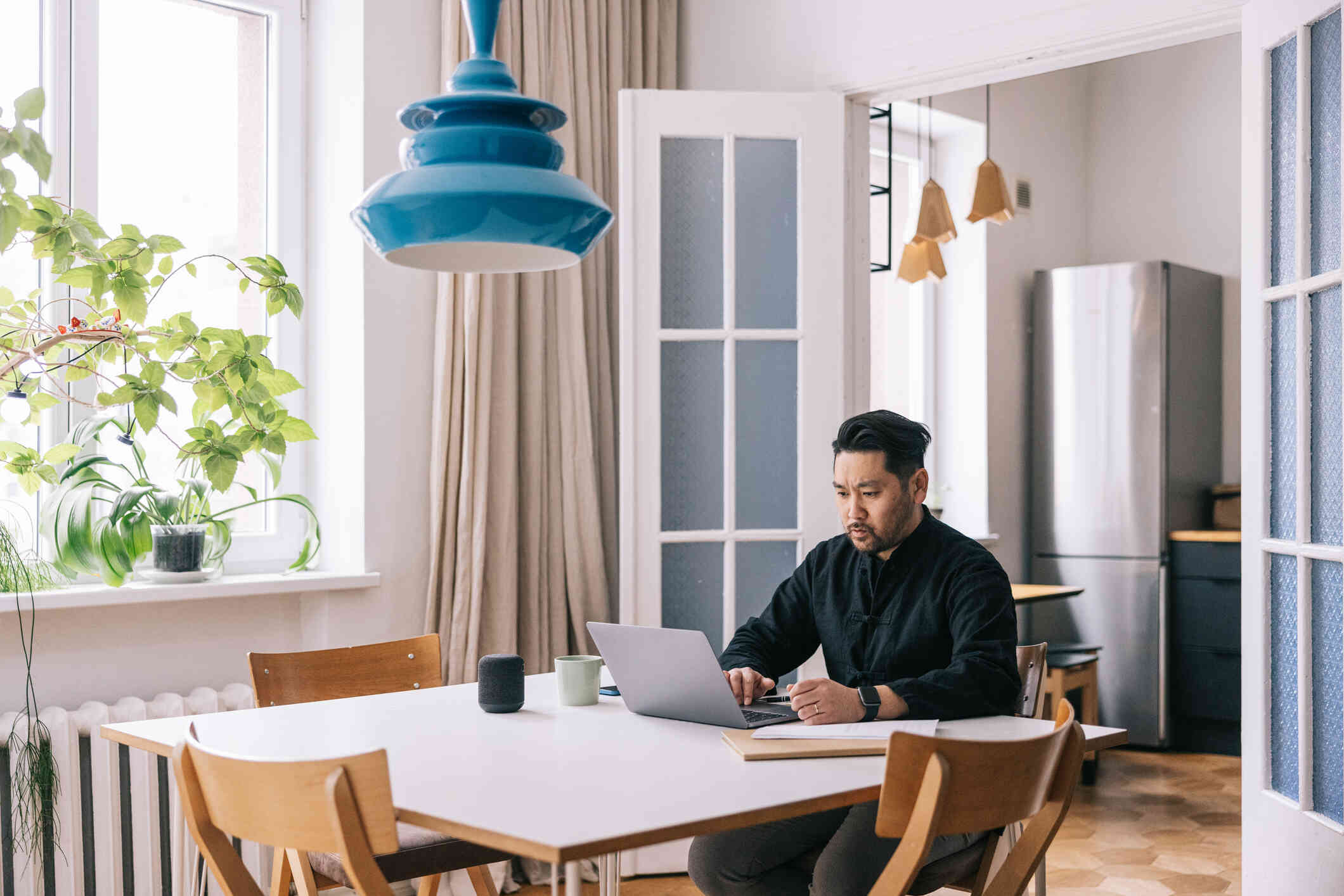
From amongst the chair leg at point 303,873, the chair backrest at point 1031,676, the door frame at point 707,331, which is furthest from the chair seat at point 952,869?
the door frame at point 707,331

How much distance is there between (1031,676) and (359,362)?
1884 mm

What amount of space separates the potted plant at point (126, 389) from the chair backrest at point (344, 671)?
459mm

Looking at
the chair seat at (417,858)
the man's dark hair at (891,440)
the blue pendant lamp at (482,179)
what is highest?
the blue pendant lamp at (482,179)

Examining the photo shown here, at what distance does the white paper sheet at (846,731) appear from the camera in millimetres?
1820

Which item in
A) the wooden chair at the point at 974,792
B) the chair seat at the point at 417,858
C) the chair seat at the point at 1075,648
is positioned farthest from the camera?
the chair seat at the point at 1075,648

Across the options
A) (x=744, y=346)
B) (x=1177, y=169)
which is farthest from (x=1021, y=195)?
(x=744, y=346)

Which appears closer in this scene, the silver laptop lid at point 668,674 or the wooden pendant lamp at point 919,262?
the silver laptop lid at point 668,674

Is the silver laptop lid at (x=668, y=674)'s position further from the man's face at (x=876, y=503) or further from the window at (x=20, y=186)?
the window at (x=20, y=186)

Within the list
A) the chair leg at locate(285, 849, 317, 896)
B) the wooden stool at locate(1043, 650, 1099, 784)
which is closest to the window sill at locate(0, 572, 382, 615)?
the chair leg at locate(285, 849, 317, 896)

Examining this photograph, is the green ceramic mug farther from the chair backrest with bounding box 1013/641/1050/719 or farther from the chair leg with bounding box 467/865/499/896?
the chair backrest with bounding box 1013/641/1050/719

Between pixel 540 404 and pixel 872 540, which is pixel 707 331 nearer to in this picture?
pixel 540 404

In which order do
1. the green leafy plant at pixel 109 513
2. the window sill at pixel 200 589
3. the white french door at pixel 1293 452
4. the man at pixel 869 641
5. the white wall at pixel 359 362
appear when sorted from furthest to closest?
1. the white wall at pixel 359 362
2. the green leafy plant at pixel 109 513
3. the window sill at pixel 200 589
4. the white french door at pixel 1293 452
5. the man at pixel 869 641

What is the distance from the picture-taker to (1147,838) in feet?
13.1

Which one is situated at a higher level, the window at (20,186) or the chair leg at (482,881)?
the window at (20,186)
